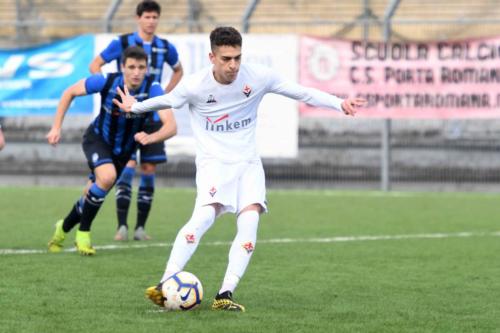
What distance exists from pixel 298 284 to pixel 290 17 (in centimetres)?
1158

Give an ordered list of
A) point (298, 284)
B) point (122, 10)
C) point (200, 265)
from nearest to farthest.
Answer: point (298, 284) → point (200, 265) → point (122, 10)

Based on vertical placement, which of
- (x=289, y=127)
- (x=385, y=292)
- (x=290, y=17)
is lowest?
(x=385, y=292)

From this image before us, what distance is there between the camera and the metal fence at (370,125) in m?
18.1

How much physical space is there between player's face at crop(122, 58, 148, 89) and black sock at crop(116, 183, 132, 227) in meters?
2.00

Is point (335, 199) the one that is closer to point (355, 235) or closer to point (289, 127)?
point (289, 127)

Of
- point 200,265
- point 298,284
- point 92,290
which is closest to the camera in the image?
point 92,290

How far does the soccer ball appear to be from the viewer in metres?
6.77

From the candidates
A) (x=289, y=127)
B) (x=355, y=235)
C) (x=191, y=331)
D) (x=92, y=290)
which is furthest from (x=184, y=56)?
(x=191, y=331)

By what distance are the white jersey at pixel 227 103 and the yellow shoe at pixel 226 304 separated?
884 mm

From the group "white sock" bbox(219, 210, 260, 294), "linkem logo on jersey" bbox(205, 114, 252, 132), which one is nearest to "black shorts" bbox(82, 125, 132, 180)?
"linkem logo on jersey" bbox(205, 114, 252, 132)

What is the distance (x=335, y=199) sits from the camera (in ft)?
55.0

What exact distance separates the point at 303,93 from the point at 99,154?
309cm

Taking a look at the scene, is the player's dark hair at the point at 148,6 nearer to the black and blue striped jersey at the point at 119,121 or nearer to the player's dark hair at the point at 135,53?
the black and blue striped jersey at the point at 119,121

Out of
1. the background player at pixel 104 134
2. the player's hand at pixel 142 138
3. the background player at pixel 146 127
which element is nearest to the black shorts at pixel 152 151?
the background player at pixel 146 127
